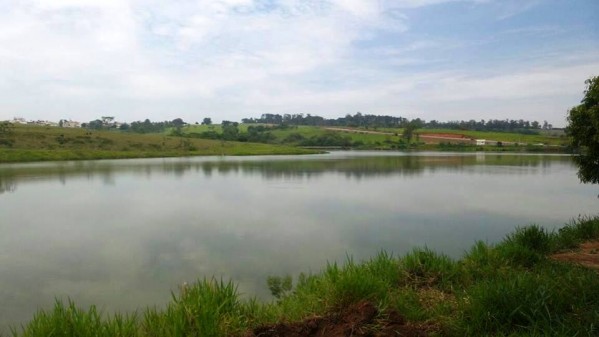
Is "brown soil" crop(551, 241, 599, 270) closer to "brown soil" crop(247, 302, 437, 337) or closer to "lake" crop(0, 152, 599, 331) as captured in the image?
"lake" crop(0, 152, 599, 331)

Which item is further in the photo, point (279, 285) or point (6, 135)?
point (6, 135)

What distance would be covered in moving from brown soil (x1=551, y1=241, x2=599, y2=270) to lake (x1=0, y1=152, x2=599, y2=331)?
2.08m

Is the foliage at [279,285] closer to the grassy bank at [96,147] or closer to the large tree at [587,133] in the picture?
the large tree at [587,133]

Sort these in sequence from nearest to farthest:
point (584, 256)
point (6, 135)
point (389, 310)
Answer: point (389, 310) → point (584, 256) → point (6, 135)

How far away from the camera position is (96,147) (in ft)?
168

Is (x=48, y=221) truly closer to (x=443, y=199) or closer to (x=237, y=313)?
(x=237, y=313)

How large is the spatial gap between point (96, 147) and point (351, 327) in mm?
54008

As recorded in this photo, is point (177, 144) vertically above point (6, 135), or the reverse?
point (6, 135)

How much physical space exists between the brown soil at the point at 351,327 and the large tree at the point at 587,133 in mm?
6781

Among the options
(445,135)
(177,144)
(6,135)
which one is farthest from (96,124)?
(445,135)

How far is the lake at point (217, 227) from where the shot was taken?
7.24 m

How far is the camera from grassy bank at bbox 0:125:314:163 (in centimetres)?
4162

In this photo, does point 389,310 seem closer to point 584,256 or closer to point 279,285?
point 279,285

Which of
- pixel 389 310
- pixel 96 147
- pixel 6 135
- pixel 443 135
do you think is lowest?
pixel 389 310
